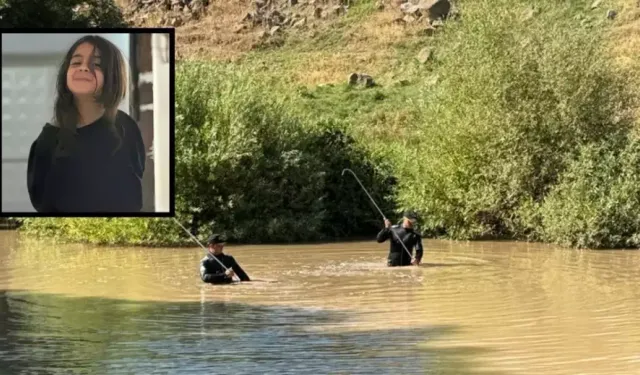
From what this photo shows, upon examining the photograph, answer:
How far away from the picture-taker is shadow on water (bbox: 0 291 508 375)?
12.7 metres

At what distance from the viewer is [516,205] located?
2872 centimetres

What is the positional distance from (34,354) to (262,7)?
170 ft

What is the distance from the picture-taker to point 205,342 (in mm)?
14305

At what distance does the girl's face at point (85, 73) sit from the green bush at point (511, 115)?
20.5 meters

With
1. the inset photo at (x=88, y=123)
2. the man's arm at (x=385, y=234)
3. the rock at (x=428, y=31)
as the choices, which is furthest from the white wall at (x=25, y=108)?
the rock at (x=428, y=31)

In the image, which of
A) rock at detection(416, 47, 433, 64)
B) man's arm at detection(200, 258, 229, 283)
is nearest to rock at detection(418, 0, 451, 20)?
rock at detection(416, 47, 433, 64)

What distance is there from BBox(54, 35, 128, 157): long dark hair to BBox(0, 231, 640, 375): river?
4.73 meters

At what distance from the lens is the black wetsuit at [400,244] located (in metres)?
21.4

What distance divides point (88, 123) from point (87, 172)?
38cm

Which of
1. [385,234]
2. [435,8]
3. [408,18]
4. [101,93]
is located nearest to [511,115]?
[385,234]

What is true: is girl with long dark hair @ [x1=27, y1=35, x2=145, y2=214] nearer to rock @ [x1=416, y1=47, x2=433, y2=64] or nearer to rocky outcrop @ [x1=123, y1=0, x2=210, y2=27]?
rock @ [x1=416, y1=47, x2=433, y2=64]

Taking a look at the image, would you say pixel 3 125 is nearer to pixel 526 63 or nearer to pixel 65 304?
pixel 65 304

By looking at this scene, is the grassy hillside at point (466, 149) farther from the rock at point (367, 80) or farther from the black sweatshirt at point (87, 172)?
the black sweatshirt at point (87, 172)

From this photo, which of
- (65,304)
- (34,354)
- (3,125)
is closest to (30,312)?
(65,304)
